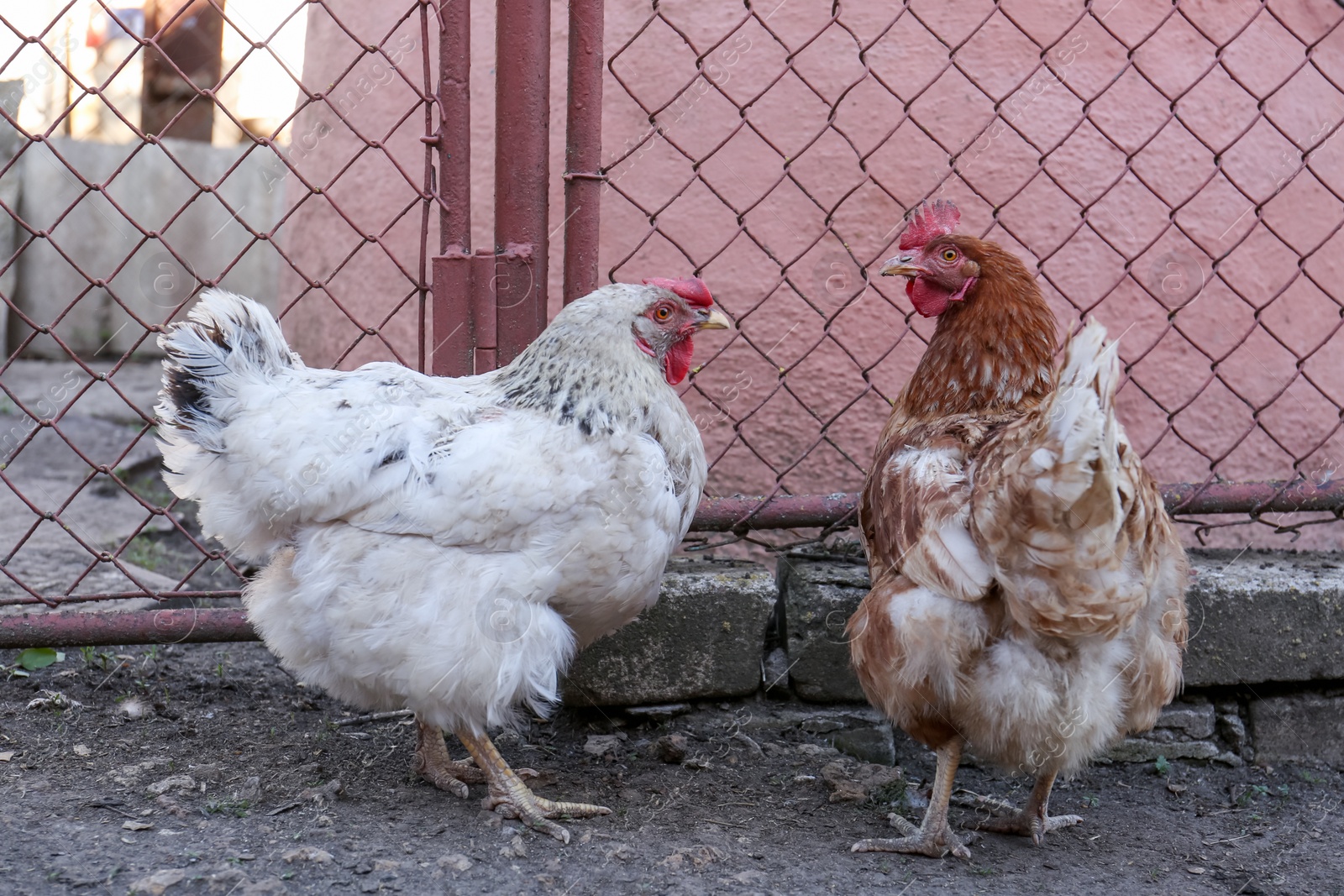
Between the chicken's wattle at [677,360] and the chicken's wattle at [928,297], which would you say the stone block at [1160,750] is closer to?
the chicken's wattle at [928,297]

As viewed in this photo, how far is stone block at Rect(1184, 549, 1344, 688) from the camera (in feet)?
9.39

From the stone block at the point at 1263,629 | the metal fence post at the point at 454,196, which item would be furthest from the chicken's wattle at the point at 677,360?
the stone block at the point at 1263,629

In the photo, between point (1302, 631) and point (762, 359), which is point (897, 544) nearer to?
point (762, 359)

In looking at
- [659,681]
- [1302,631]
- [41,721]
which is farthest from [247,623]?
[1302,631]

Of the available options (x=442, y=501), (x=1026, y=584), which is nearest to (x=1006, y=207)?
(x=1026, y=584)

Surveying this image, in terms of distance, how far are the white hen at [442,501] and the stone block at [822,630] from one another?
21.8 inches

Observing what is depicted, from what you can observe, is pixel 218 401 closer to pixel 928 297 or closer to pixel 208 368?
pixel 208 368

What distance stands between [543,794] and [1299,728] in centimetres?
204

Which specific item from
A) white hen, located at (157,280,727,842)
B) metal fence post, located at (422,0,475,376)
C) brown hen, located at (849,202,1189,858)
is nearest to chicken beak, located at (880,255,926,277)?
brown hen, located at (849,202,1189,858)

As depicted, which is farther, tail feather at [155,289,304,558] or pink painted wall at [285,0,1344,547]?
pink painted wall at [285,0,1344,547]

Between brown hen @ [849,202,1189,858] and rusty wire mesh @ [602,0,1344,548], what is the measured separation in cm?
51

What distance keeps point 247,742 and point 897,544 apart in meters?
1.67

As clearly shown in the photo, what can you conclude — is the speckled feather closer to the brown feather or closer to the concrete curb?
the concrete curb

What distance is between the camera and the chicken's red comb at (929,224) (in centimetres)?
262
